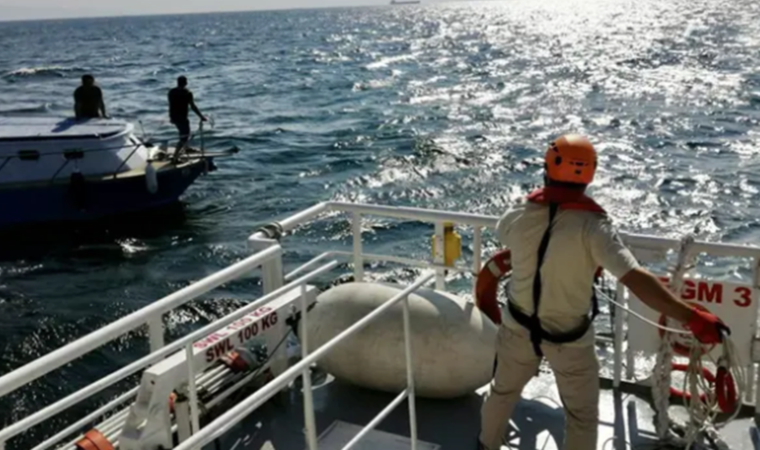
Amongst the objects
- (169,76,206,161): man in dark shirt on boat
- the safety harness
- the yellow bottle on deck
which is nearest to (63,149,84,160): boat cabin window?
(169,76,206,161): man in dark shirt on boat

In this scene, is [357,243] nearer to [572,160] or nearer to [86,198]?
[572,160]

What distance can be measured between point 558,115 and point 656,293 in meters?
29.9

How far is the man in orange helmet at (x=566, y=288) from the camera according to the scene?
3721mm

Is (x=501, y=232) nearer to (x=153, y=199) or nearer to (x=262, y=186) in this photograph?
(x=153, y=199)

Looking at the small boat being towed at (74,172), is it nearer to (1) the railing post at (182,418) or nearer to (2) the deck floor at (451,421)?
(2) the deck floor at (451,421)

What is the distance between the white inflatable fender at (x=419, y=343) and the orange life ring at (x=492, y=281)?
0.48 meters

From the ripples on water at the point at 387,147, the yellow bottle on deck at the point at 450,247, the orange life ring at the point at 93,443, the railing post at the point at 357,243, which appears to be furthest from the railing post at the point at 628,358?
the ripples on water at the point at 387,147

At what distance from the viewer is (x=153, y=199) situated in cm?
1839

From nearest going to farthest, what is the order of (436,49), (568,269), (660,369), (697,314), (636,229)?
(697,314) → (568,269) → (660,369) → (636,229) → (436,49)

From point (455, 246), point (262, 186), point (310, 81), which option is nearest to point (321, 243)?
point (262, 186)

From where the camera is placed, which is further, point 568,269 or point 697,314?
point 568,269

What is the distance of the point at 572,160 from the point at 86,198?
1505 centimetres

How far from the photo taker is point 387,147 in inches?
1080

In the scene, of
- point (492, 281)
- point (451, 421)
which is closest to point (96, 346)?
point (492, 281)
